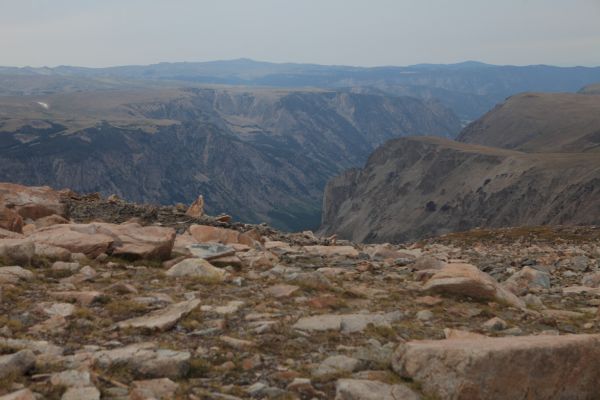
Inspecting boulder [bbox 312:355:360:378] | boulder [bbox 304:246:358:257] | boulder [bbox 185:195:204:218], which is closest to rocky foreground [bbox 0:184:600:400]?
boulder [bbox 312:355:360:378]

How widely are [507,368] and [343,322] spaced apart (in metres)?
4.51

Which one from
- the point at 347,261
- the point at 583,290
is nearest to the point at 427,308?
the point at 347,261

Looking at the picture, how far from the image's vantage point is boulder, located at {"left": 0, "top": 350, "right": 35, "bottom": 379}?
870 cm

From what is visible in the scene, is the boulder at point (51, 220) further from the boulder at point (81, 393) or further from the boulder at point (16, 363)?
the boulder at point (81, 393)

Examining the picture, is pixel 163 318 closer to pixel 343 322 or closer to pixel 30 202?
pixel 343 322

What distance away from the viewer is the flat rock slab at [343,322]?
12.5m

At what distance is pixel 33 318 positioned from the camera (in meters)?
11.7

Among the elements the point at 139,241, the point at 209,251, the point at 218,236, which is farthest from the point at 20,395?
the point at 218,236

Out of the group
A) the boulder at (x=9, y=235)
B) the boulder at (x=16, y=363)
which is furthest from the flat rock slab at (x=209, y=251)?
the boulder at (x=16, y=363)

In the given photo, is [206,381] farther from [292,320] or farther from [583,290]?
[583,290]

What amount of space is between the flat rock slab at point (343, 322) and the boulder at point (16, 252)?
8711 millimetres

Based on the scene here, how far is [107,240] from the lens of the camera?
61.6 feet

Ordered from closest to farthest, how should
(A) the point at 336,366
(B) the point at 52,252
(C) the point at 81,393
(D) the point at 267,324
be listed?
(C) the point at 81,393, (A) the point at 336,366, (D) the point at 267,324, (B) the point at 52,252

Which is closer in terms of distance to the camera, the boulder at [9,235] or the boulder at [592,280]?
the boulder at [9,235]
